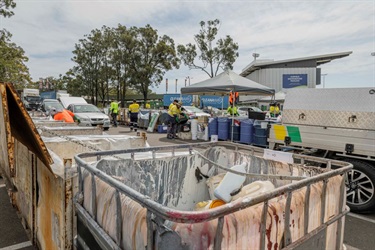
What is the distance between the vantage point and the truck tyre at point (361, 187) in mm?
4047

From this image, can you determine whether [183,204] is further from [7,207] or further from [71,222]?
[7,207]

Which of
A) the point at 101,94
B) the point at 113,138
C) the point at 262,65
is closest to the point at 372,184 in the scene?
the point at 113,138

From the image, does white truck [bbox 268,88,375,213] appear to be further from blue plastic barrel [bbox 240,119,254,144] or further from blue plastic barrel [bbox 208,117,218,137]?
blue plastic barrel [bbox 208,117,218,137]

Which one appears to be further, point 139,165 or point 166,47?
point 166,47

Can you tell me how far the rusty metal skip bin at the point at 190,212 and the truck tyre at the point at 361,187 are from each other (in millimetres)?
2252

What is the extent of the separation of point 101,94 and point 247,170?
4254 cm

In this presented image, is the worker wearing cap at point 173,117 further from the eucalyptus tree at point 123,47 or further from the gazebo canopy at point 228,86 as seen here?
the eucalyptus tree at point 123,47

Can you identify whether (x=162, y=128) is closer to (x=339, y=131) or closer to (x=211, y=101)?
(x=339, y=131)

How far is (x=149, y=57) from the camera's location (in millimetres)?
30781

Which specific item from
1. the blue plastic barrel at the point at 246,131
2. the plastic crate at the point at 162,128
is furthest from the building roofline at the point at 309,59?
the blue plastic barrel at the point at 246,131

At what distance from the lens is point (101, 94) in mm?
42500

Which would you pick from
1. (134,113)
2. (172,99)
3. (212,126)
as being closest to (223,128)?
(212,126)

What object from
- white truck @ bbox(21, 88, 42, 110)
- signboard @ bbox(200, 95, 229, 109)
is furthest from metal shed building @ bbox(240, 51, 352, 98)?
white truck @ bbox(21, 88, 42, 110)

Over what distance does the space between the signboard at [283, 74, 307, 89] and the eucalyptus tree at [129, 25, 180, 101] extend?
2268 centimetres
